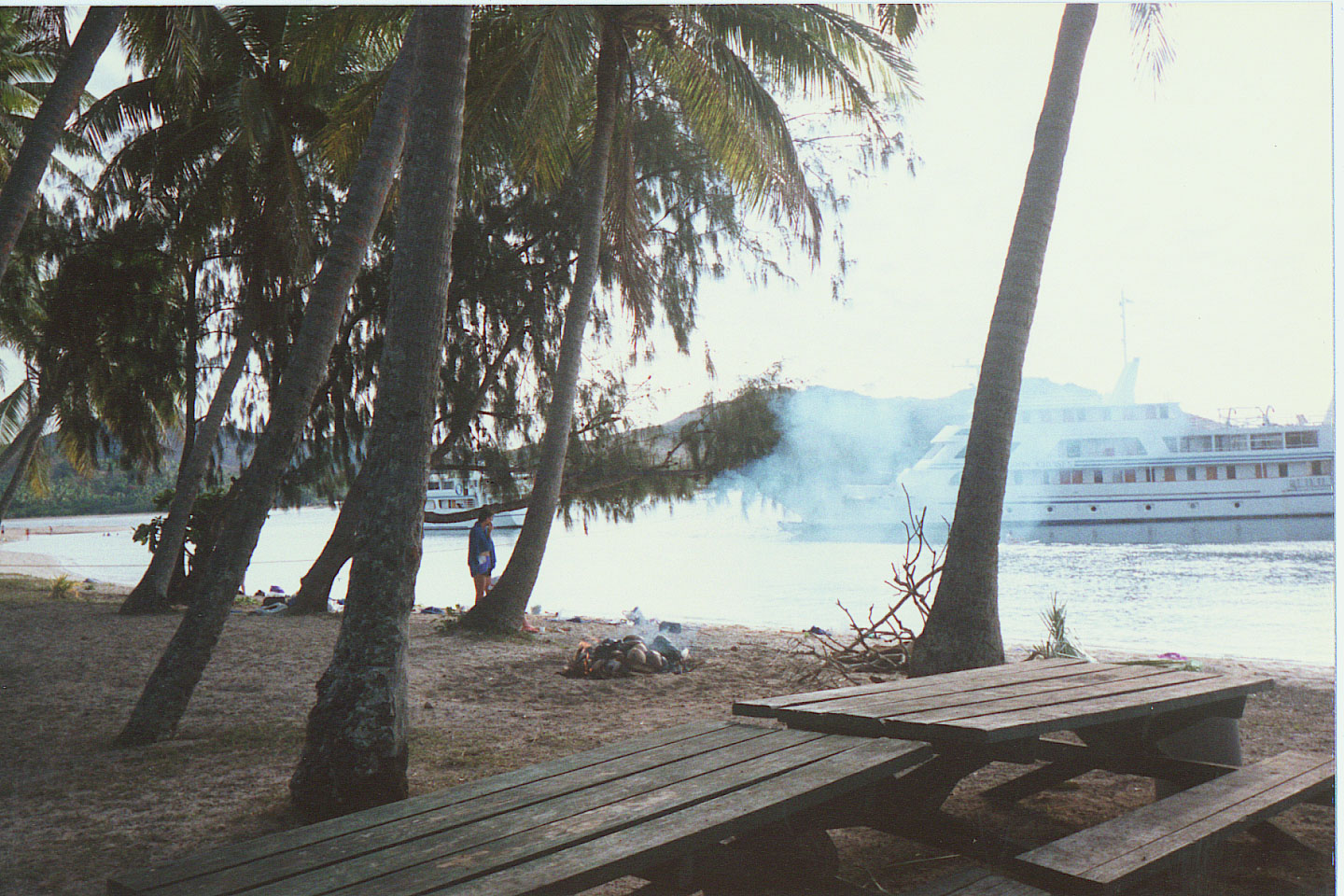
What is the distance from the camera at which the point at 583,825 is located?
1323 millimetres

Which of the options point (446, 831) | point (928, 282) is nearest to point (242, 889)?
point (446, 831)

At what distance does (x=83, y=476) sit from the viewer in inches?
408

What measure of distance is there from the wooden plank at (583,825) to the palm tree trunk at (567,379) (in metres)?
4.94

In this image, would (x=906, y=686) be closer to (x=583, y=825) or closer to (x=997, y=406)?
(x=583, y=825)

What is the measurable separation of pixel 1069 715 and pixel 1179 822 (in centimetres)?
32

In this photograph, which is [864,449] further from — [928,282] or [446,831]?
[446,831]

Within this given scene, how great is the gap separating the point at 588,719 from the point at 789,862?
78.7 inches

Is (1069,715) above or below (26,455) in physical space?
below

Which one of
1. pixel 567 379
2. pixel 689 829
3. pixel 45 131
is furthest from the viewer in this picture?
pixel 567 379

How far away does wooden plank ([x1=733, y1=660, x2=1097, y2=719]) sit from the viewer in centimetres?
196

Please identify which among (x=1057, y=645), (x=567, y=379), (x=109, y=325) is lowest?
(x=1057, y=645)

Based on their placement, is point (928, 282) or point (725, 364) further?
point (928, 282)

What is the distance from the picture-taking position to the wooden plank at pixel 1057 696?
1.80 meters

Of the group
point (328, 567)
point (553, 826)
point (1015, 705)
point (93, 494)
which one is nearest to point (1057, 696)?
point (1015, 705)
